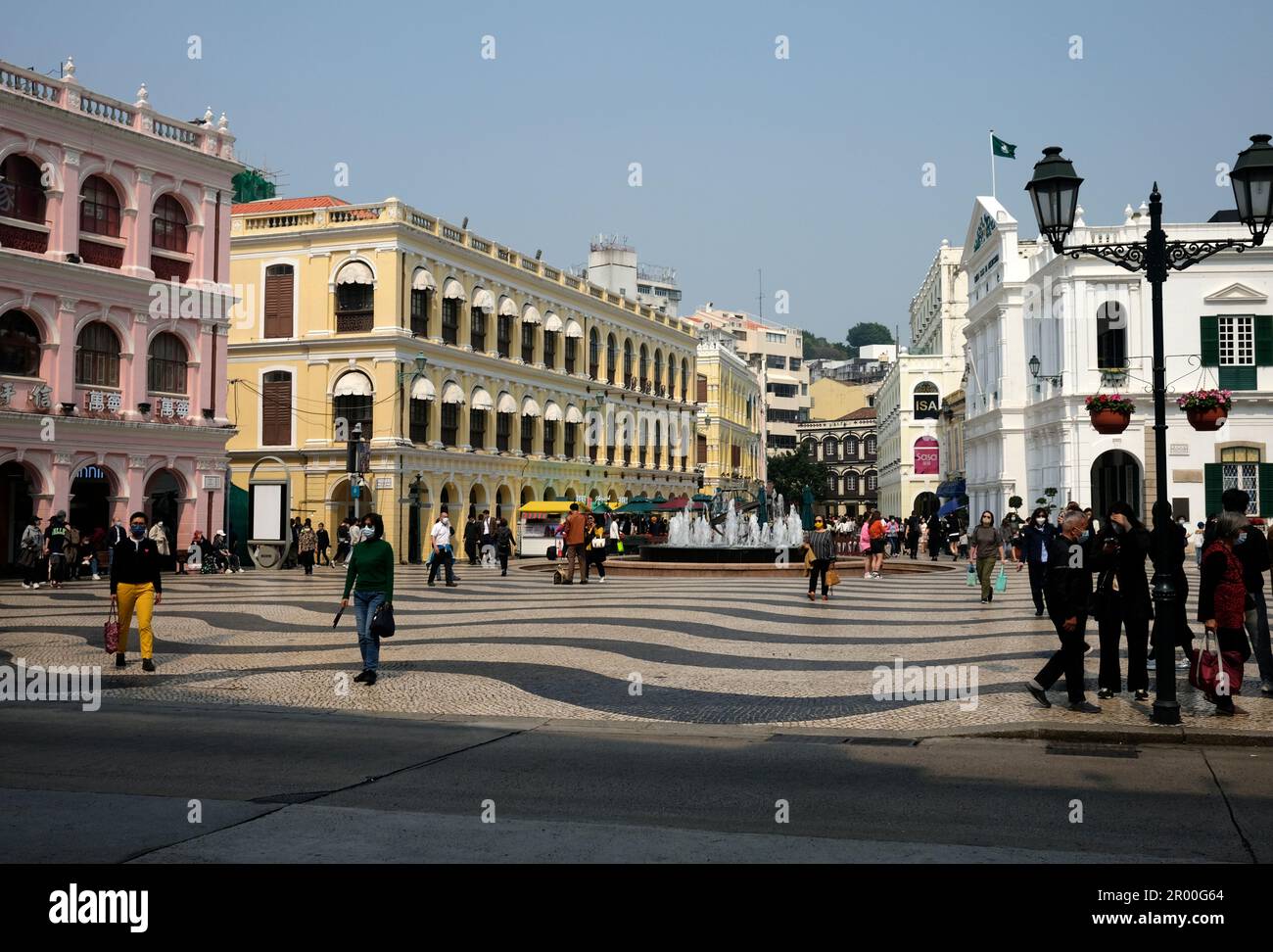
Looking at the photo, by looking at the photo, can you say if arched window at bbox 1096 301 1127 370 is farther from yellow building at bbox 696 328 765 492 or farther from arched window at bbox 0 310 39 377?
yellow building at bbox 696 328 765 492

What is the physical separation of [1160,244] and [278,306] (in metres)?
42.7

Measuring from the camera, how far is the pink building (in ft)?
106

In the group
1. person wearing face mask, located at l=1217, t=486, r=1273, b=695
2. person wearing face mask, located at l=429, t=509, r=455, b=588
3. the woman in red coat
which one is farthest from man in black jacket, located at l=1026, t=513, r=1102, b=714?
person wearing face mask, located at l=429, t=509, r=455, b=588

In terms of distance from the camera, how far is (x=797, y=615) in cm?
2023

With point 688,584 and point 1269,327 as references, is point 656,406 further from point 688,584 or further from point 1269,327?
point 688,584

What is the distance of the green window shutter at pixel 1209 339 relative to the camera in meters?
41.7

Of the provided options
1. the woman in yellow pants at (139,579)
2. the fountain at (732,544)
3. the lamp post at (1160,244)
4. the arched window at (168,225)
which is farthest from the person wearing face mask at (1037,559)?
the arched window at (168,225)

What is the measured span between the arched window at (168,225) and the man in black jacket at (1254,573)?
32.8 metres

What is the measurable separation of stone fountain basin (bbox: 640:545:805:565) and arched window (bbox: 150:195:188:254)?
56.9 ft

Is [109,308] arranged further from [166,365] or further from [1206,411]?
[1206,411]

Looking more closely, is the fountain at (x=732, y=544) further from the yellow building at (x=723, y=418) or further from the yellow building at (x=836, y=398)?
the yellow building at (x=836, y=398)

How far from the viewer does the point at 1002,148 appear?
185ft

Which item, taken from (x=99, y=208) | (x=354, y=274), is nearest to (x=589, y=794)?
(x=99, y=208)
